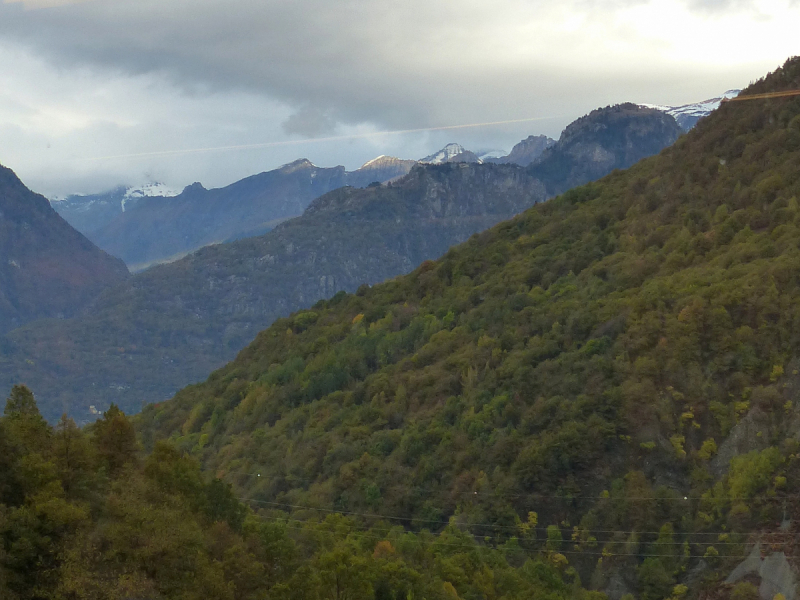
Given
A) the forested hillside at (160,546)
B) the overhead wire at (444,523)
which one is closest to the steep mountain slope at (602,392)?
the overhead wire at (444,523)

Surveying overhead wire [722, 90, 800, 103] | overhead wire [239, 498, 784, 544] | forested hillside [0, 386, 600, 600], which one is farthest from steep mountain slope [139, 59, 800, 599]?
forested hillside [0, 386, 600, 600]

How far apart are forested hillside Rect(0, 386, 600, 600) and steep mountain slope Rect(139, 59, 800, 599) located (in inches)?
216

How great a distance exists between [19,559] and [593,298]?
47.3 meters

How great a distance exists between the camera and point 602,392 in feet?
188

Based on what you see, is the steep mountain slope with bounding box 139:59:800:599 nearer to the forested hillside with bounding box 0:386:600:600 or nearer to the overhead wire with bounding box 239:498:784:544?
the overhead wire with bounding box 239:498:784:544

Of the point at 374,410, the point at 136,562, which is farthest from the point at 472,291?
the point at 136,562

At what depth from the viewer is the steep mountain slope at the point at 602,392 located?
4938 centimetres

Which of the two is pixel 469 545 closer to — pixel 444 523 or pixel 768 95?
pixel 444 523

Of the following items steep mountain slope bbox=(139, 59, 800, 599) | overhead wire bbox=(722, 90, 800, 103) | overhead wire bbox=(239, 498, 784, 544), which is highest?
overhead wire bbox=(722, 90, 800, 103)

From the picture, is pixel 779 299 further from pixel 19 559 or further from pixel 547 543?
pixel 19 559

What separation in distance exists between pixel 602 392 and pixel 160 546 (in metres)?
32.7

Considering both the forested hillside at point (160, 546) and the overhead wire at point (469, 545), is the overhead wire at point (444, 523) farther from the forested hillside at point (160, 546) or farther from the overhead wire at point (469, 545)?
the forested hillside at point (160, 546)

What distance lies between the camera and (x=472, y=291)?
282 feet

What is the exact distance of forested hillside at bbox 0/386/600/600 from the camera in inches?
1225
